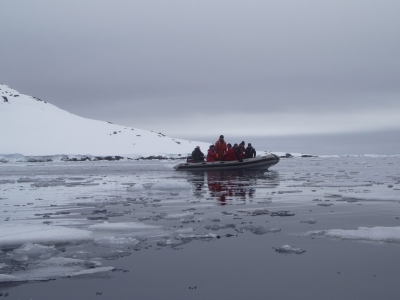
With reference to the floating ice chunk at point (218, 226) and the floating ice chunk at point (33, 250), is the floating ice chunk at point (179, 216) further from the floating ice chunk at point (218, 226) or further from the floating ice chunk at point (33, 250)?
the floating ice chunk at point (33, 250)

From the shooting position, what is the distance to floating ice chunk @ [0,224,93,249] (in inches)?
178

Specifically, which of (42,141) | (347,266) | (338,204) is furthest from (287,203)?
(42,141)

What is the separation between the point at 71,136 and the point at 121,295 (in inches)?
2678

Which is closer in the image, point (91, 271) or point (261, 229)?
point (91, 271)

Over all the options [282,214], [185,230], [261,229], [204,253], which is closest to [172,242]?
[204,253]

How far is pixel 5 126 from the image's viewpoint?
66.6m

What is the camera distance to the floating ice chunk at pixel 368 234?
4.56m

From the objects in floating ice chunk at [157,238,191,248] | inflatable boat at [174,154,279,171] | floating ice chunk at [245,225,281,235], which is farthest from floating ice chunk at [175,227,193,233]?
inflatable boat at [174,154,279,171]

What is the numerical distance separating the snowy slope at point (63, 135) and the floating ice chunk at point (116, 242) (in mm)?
54344

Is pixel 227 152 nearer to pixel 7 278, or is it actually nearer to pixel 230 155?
pixel 230 155

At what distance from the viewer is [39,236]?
185 inches

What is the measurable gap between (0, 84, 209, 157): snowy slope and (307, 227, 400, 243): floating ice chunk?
181 feet

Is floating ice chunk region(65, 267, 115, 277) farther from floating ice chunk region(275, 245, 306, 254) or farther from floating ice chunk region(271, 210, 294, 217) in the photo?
floating ice chunk region(271, 210, 294, 217)

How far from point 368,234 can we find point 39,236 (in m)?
3.62
